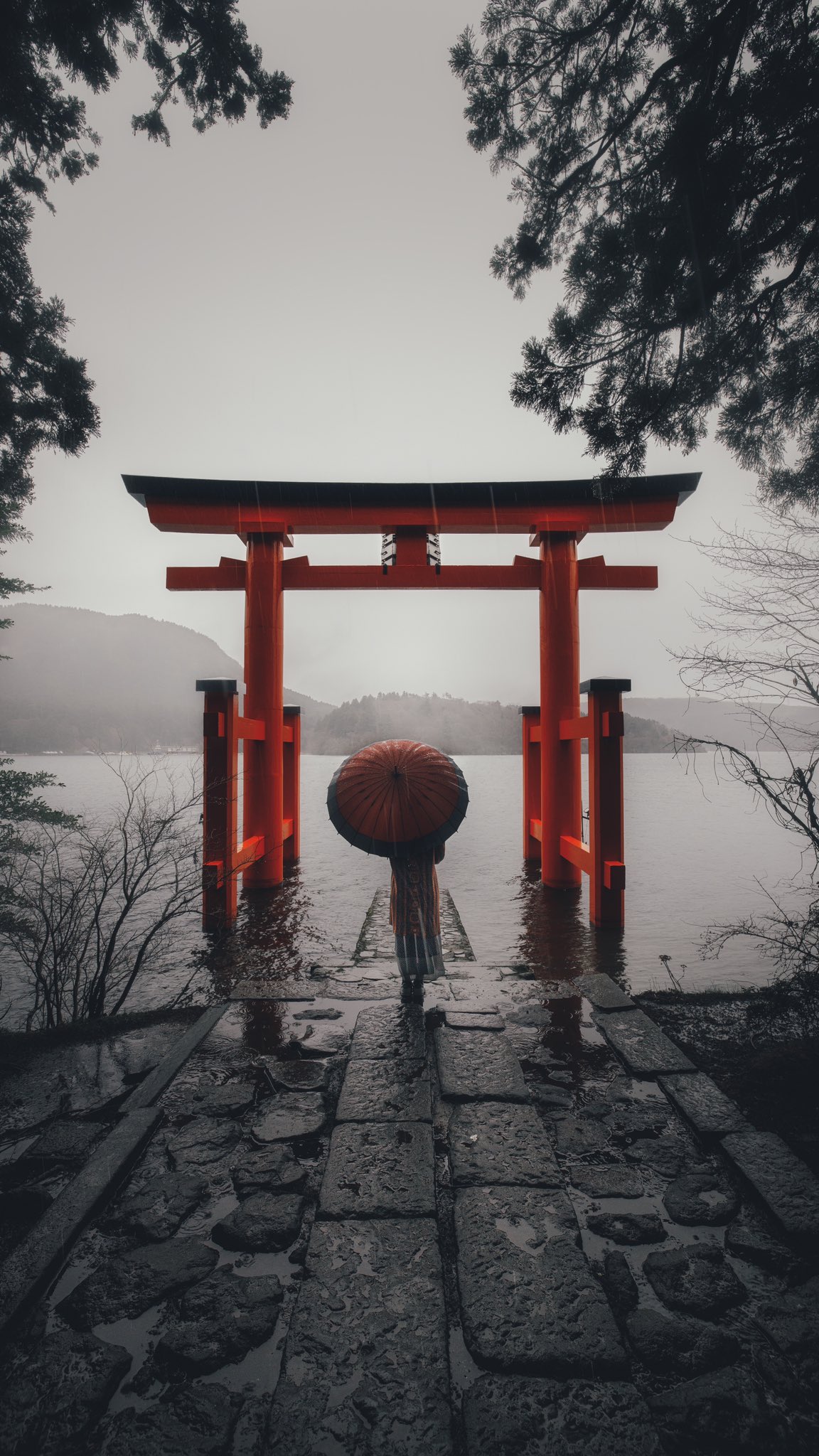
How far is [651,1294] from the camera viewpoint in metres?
1.68

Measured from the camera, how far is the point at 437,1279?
1699 millimetres

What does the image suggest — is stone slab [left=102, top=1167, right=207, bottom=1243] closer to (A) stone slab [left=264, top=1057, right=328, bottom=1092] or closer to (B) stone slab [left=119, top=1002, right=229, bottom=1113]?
(B) stone slab [left=119, top=1002, right=229, bottom=1113]

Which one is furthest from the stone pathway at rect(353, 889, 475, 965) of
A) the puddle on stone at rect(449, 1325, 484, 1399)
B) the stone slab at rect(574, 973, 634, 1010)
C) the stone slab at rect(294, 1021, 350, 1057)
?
the puddle on stone at rect(449, 1325, 484, 1399)

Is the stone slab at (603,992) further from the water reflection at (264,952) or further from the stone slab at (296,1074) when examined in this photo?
the water reflection at (264,952)

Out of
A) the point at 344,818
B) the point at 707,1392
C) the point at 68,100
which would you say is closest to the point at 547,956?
the point at 344,818

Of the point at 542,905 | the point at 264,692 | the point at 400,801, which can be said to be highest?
the point at 264,692

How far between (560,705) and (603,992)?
3.72m

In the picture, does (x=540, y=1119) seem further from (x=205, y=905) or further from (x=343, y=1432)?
(x=205, y=905)

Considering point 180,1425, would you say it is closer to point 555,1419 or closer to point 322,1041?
point 555,1419

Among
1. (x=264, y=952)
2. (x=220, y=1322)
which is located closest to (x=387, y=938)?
(x=264, y=952)

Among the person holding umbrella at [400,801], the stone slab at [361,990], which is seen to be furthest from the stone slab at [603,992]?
the stone slab at [361,990]

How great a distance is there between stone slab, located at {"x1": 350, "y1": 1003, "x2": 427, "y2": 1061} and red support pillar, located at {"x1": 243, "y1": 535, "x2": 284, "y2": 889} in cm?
351

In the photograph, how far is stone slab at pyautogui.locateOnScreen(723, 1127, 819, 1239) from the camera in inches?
73.7

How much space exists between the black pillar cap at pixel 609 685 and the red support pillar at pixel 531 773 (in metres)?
2.73
